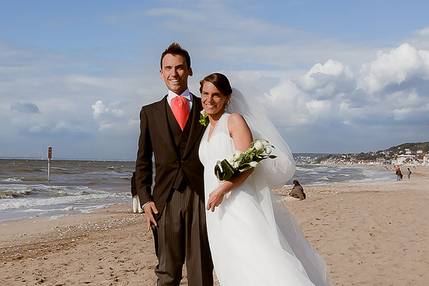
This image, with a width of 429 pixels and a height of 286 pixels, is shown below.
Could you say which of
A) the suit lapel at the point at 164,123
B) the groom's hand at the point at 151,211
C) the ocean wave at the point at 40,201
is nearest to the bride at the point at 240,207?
the suit lapel at the point at 164,123

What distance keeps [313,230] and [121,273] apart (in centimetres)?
469

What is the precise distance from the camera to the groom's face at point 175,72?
12.4ft

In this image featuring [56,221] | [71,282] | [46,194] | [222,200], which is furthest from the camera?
[46,194]

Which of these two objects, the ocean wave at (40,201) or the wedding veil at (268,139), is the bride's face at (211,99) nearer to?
the wedding veil at (268,139)

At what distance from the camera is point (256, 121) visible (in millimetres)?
3910

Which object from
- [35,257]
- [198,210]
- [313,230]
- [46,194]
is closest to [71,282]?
[35,257]

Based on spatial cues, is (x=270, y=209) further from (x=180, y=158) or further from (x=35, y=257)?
(x=35, y=257)

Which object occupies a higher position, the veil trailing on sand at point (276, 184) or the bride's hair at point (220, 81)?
the bride's hair at point (220, 81)

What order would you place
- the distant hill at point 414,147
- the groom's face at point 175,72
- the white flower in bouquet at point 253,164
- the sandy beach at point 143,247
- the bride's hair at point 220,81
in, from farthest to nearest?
the distant hill at point 414,147
the sandy beach at point 143,247
the groom's face at point 175,72
the bride's hair at point 220,81
the white flower in bouquet at point 253,164

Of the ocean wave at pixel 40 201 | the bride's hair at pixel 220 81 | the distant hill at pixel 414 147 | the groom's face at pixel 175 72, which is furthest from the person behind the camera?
the distant hill at pixel 414 147

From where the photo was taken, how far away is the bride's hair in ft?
12.0

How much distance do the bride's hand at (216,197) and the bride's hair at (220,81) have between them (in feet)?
1.99

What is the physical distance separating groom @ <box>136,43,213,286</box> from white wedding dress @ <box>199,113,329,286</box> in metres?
0.10

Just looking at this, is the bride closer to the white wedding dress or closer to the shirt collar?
the white wedding dress
